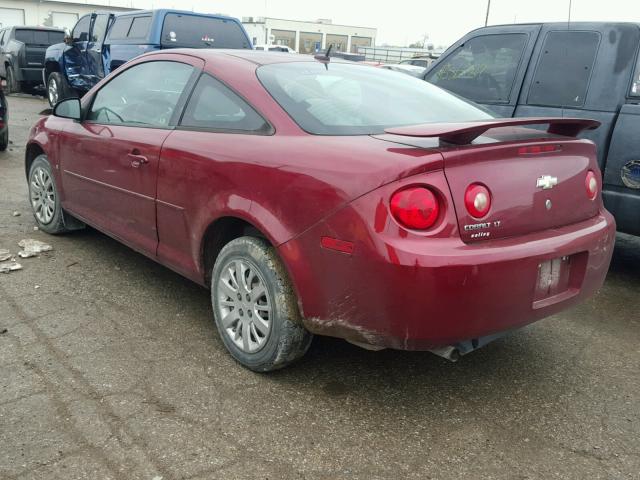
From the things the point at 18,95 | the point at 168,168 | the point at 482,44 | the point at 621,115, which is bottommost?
the point at 18,95

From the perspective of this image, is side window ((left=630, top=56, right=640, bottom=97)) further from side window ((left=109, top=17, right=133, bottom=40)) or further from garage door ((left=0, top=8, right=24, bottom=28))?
garage door ((left=0, top=8, right=24, bottom=28))

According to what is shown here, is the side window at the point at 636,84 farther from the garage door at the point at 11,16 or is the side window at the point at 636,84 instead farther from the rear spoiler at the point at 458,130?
the garage door at the point at 11,16

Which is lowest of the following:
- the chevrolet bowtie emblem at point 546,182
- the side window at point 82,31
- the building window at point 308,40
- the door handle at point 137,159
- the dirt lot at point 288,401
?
the dirt lot at point 288,401

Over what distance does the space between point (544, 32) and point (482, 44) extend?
0.57 m

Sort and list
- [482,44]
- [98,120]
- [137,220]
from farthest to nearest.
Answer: [482,44], [98,120], [137,220]

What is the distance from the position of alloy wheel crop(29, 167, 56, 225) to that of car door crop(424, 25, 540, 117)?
135 inches

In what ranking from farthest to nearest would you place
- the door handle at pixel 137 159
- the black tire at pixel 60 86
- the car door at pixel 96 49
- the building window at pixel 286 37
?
the building window at pixel 286 37
the black tire at pixel 60 86
the car door at pixel 96 49
the door handle at pixel 137 159

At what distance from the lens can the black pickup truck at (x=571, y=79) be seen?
170 inches

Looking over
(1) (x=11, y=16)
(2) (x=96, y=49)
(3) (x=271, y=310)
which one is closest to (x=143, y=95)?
(3) (x=271, y=310)

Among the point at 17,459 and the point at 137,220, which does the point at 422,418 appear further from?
the point at 137,220

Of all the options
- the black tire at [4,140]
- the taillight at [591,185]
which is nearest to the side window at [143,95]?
the taillight at [591,185]

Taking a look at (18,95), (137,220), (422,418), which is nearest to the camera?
(422,418)

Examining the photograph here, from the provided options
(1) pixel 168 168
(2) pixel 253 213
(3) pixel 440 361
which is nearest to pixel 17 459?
(2) pixel 253 213

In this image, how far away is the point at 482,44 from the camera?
17.9 feet
